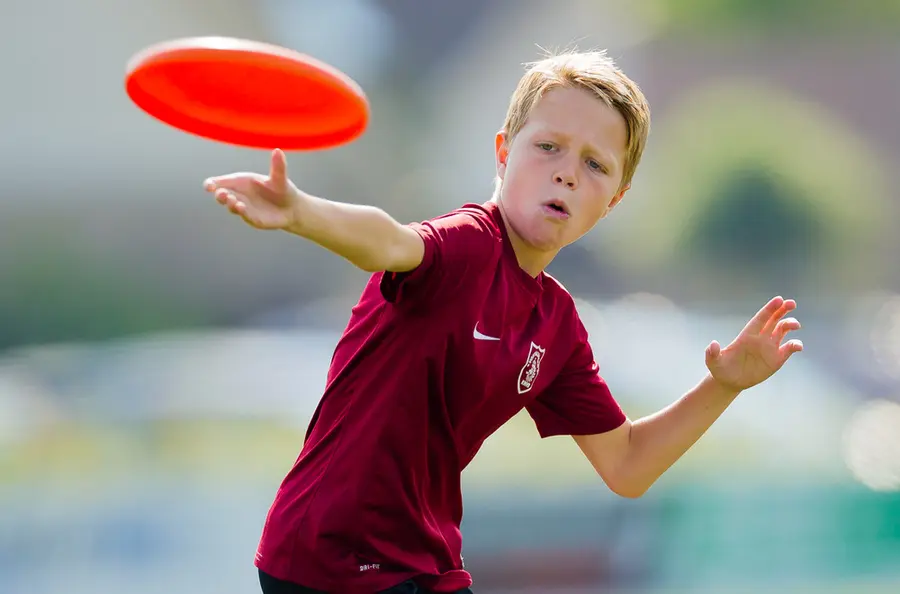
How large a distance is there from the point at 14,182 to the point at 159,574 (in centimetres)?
138

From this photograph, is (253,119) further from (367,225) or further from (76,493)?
(76,493)

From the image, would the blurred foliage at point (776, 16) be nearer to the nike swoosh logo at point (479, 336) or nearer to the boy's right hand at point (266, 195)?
the nike swoosh logo at point (479, 336)

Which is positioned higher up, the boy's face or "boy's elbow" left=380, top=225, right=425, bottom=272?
the boy's face

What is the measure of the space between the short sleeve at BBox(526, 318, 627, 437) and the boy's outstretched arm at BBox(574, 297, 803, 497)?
0.04m

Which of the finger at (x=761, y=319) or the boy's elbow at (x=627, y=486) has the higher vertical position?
the finger at (x=761, y=319)

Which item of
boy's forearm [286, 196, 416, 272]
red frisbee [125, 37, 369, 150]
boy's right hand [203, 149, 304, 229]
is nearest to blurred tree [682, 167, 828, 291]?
red frisbee [125, 37, 369, 150]

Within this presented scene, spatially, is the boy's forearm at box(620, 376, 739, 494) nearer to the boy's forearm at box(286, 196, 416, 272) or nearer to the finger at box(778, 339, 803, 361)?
the finger at box(778, 339, 803, 361)

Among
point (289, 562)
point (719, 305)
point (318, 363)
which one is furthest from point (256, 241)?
point (289, 562)

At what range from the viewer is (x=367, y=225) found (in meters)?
1.17

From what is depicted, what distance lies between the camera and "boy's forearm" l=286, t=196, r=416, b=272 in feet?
3.67

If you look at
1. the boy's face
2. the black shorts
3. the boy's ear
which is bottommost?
the black shorts

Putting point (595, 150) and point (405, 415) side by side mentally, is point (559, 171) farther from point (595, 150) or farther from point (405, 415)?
point (405, 415)

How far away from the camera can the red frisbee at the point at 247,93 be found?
4.20 ft

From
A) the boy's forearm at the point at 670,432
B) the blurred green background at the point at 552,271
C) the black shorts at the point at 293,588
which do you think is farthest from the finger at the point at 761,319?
the blurred green background at the point at 552,271
